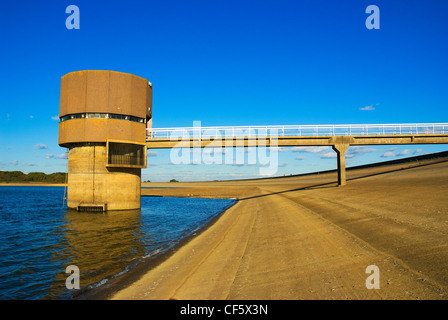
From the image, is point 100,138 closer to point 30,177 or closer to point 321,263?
point 321,263

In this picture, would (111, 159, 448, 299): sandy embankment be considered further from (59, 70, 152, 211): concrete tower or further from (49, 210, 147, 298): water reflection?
(59, 70, 152, 211): concrete tower

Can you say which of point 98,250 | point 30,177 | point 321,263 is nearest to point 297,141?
point 98,250

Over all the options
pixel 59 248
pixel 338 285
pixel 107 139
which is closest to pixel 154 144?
pixel 107 139

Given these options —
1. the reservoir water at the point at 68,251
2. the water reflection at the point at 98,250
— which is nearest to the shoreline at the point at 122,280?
the reservoir water at the point at 68,251

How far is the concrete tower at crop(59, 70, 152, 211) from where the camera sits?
32.5 m

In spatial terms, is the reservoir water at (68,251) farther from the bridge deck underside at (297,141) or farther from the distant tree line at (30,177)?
the distant tree line at (30,177)

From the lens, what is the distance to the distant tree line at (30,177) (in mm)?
183625

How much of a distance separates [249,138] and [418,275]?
29147 mm

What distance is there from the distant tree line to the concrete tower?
173301mm

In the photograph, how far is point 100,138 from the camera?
32.5 metres
